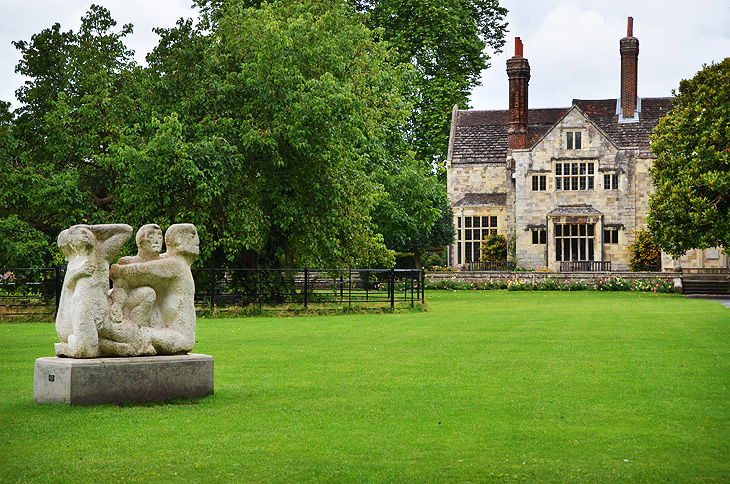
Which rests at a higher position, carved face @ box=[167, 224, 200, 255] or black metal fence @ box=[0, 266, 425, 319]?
carved face @ box=[167, 224, 200, 255]

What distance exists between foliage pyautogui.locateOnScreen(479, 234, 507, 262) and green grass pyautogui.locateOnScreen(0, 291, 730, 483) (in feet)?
116

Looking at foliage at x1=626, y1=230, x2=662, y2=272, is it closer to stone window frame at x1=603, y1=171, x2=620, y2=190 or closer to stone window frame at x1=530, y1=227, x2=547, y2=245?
stone window frame at x1=603, y1=171, x2=620, y2=190

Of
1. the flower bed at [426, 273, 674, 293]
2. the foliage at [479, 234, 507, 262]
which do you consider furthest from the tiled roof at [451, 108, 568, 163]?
the flower bed at [426, 273, 674, 293]

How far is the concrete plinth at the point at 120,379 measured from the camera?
852 centimetres

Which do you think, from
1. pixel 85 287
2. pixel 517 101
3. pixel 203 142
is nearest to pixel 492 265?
pixel 517 101

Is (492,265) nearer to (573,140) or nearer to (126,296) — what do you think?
(573,140)

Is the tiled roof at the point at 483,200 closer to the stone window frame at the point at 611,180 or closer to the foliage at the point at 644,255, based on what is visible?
the stone window frame at the point at 611,180

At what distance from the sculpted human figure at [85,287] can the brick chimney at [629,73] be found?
45.2 m

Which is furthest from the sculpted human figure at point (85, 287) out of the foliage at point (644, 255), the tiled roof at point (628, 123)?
the tiled roof at point (628, 123)

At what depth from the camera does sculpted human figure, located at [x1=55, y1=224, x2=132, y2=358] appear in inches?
342

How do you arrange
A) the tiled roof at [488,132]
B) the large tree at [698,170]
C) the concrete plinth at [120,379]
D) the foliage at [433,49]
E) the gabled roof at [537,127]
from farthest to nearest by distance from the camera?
the tiled roof at [488,132] < the gabled roof at [537,127] < the foliage at [433,49] < the large tree at [698,170] < the concrete plinth at [120,379]

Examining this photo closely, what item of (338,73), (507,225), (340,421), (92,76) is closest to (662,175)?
(338,73)

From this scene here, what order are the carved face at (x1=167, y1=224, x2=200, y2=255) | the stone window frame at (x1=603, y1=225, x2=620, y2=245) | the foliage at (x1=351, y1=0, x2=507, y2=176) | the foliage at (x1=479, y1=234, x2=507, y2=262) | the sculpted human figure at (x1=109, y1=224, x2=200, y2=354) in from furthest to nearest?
the foliage at (x1=479, y1=234, x2=507, y2=262)
the stone window frame at (x1=603, y1=225, x2=620, y2=245)
the foliage at (x1=351, y1=0, x2=507, y2=176)
the carved face at (x1=167, y1=224, x2=200, y2=255)
the sculpted human figure at (x1=109, y1=224, x2=200, y2=354)

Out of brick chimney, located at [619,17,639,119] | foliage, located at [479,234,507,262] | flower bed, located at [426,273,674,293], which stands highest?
brick chimney, located at [619,17,639,119]
